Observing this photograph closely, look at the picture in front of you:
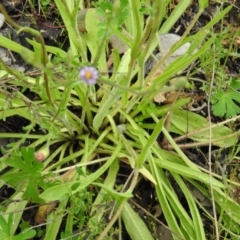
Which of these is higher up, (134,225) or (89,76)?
(89,76)

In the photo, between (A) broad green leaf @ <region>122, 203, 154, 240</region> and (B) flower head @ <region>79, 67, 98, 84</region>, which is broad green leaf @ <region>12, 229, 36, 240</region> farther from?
(B) flower head @ <region>79, 67, 98, 84</region>

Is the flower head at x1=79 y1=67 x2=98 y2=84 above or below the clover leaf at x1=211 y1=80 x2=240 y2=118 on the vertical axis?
above

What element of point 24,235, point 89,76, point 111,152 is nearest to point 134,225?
point 111,152

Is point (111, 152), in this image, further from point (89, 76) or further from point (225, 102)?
point (89, 76)

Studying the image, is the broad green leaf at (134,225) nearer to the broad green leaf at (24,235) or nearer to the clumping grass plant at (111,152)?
the clumping grass plant at (111,152)

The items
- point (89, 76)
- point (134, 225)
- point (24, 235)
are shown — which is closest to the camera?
point (89, 76)

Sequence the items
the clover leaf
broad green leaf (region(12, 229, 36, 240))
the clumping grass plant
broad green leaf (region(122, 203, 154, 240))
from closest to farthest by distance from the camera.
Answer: broad green leaf (region(12, 229, 36, 240)), the clumping grass plant, broad green leaf (region(122, 203, 154, 240)), the clover leaf

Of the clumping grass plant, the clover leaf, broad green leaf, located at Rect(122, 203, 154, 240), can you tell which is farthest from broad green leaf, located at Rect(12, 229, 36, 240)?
the clover leaf

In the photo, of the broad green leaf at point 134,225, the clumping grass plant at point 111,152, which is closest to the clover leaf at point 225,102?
the clumping grass plant at point 111,152

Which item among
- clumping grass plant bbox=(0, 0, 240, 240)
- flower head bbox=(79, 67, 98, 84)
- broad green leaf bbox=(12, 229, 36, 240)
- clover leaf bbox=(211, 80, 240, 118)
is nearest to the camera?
flower head bbox=(79, 67, 98, 84)
